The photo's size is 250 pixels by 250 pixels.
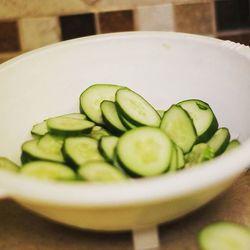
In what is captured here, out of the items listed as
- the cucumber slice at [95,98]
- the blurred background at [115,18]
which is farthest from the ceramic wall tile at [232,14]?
the cucumber slice at [95,98]

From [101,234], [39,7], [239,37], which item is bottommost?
[101,234]

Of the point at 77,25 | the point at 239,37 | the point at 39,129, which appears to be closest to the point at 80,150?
the point at 39,129

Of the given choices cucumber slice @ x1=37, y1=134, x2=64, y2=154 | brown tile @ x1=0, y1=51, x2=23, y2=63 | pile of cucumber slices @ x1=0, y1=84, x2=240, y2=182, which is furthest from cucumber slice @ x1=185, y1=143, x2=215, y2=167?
brown tile @ x1=0, y1=51, x2=23, y2=63

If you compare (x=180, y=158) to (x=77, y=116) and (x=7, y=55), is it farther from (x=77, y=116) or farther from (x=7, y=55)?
(x=7, y=55)

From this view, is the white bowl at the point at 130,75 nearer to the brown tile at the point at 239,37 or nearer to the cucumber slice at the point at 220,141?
the cucumber slice at the point at 220,141

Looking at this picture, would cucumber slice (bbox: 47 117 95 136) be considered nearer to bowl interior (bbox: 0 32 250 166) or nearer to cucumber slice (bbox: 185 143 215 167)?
bowl interior (bbox: 0 32 250 166)

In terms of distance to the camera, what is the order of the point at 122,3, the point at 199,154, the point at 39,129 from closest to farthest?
the point at 199,154
the point at 39,129
the point at 122,3

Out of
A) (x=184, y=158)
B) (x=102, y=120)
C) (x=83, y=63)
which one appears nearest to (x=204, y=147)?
(x=184, y=158)
